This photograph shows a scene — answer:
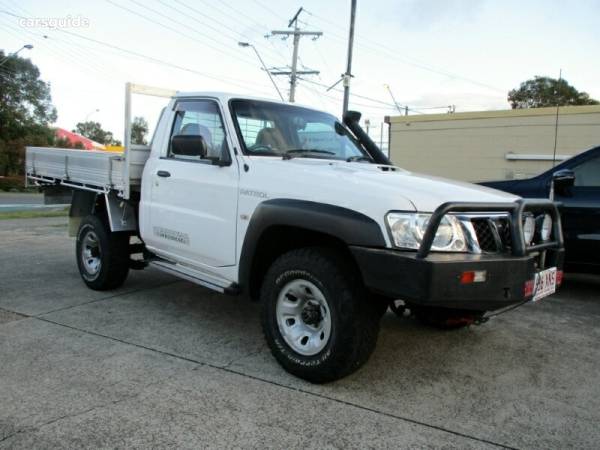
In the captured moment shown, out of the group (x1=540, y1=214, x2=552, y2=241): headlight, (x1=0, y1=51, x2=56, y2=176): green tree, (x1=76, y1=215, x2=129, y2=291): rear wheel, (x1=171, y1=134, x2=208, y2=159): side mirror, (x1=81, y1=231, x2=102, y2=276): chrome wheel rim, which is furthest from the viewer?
(x1=0, y1=51, x2=56, y2=176): green tree

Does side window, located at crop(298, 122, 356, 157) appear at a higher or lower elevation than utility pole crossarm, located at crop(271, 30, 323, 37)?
lower

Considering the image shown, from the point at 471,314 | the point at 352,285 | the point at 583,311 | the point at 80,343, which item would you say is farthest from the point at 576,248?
the point at 80,343

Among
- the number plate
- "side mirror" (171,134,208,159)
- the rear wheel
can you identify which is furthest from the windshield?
the rear wheel

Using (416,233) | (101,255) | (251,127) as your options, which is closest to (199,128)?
(251,127)

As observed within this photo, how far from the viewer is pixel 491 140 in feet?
50.0

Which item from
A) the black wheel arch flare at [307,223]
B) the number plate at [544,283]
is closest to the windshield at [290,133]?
the black wheel arch flare at [307,223]

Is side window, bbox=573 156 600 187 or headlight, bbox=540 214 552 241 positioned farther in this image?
side window, bbox=573 156 600 187

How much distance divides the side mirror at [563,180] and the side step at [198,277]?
3.51 m

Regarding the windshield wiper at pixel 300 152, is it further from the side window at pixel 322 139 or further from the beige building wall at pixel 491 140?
the beige building wall at pixel 491 140

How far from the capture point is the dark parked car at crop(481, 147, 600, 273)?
210 inches

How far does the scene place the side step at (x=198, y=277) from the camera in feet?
12.8

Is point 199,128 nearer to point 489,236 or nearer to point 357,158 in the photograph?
point 357,158

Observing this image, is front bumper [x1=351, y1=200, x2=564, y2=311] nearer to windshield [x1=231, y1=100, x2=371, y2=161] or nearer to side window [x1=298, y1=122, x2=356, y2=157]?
windshield [x1=231, y1=100, x2=371, y2=161]

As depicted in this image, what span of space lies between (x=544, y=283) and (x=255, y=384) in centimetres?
188
